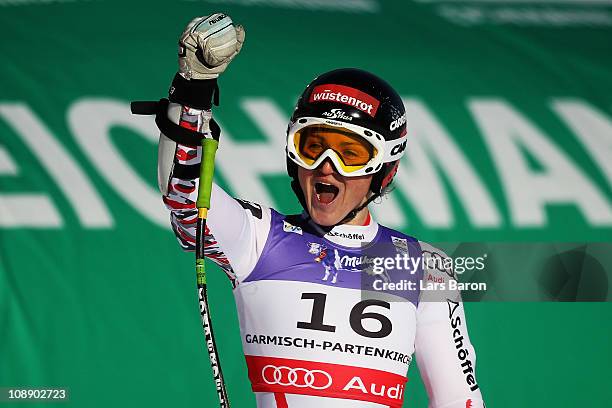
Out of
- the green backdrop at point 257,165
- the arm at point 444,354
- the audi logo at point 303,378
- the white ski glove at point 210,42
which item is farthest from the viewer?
the green backdrop at point 257,165

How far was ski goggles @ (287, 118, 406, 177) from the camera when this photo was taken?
97.2 inches

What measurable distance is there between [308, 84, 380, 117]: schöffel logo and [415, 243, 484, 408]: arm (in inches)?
20.9

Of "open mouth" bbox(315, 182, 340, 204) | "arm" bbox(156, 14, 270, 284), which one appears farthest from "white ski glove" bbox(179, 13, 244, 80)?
"open mouth" bbox(315, 182, 340, 204)

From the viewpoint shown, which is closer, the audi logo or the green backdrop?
the audi logo

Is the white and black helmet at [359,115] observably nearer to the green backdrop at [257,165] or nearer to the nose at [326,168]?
the nose at [326,168]

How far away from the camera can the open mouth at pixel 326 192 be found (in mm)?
2506

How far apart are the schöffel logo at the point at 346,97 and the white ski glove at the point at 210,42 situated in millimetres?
491

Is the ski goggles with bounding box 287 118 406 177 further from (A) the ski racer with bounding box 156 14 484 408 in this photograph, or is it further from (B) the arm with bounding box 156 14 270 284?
(B) the arm with bounding box 156 14 270 284

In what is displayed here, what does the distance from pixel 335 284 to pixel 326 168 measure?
0.31 meters

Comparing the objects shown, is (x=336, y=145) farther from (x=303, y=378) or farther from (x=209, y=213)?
(x=303, y=378)

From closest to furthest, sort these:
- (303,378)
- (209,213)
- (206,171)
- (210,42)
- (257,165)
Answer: (210,42) → (206,171) → (209,213) → (303,378) → (257,165)

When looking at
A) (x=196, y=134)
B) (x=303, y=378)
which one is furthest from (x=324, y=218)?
Result: (x=196, y=134)

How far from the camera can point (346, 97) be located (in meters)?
2.51

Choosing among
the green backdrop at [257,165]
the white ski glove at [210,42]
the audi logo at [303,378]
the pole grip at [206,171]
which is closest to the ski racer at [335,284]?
the audi logo at [303,378]
